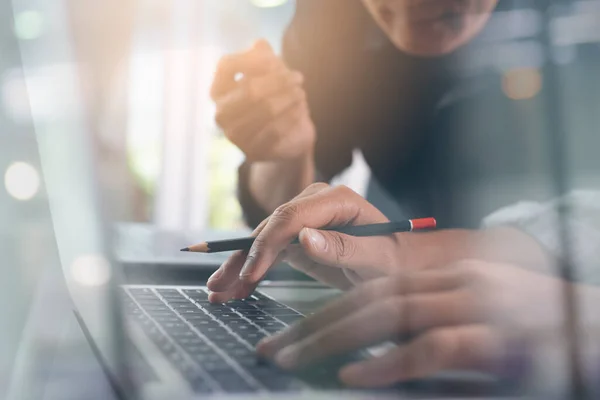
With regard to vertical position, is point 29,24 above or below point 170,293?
above

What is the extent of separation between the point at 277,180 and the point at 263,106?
6 cm

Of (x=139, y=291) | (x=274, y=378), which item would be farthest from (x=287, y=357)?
(x=139, y=291)

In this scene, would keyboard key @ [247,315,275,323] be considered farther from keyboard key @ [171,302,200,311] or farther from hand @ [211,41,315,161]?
hand @ [211,41,315,161]

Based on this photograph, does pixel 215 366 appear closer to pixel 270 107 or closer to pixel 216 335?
pixel 216 335

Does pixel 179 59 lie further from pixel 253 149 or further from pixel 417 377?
pixel 417 377

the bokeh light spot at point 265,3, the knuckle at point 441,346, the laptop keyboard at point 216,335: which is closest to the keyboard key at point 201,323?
the laptop keyboard at point 216,335

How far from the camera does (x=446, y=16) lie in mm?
345

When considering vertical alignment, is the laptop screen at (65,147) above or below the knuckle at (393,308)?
above

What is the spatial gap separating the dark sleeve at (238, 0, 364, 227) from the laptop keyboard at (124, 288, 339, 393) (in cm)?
15

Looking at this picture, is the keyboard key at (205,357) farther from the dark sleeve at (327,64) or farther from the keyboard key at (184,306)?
the dark sleeve at (327,64)

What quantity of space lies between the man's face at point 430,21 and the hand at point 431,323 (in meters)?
0.18

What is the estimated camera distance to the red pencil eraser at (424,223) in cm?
29

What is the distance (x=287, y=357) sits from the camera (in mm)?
190

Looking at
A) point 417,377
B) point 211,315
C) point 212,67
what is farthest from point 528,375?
point 212,67
